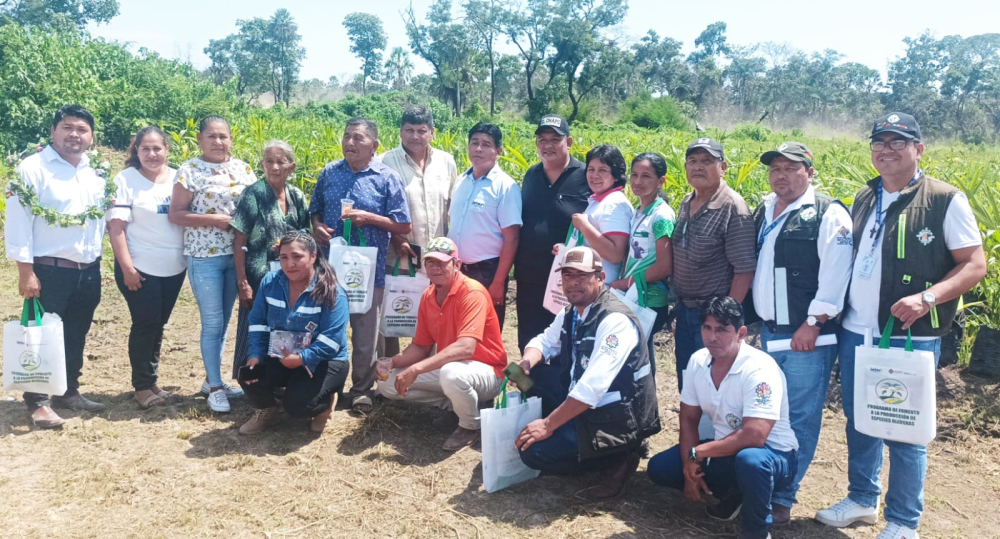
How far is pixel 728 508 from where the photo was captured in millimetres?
3332

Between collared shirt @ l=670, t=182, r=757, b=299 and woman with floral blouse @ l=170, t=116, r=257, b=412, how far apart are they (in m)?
2.68

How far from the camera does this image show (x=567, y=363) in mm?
3633

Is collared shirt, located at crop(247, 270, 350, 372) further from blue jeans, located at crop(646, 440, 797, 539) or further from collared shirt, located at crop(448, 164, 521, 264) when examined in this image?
blue jeans, located at crop(646, 440, 797, 539)

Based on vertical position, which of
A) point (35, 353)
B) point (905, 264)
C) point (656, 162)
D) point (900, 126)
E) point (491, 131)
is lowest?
point (35, 353)

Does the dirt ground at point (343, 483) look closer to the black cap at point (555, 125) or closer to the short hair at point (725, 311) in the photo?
the short hair at point (725, 311)

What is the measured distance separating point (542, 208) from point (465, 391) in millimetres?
1211

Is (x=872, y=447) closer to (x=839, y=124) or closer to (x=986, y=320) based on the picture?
(x=986, y=320)

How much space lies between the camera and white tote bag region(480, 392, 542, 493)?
11.3 feet

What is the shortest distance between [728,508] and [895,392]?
3.03 ft

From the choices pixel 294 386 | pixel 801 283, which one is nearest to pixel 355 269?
pixel 294 386

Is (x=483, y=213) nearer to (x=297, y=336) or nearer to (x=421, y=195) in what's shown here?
(x=421, y=195)

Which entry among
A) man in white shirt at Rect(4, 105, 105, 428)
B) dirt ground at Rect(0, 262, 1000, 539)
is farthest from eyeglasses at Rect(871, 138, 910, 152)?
man in white shirt at Rect(4, 105, 105, 428)

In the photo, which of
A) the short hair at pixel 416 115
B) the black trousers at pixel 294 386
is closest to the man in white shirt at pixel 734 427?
the black trousers at pixel 294 386

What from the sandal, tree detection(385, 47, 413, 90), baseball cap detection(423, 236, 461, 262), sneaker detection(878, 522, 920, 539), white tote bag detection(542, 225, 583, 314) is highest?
tree detection(385, 47, 413, 90)
